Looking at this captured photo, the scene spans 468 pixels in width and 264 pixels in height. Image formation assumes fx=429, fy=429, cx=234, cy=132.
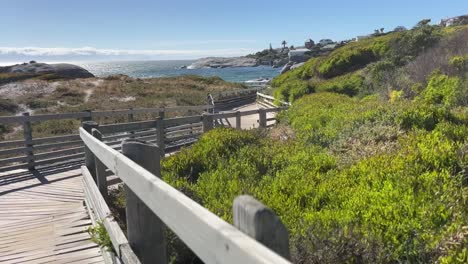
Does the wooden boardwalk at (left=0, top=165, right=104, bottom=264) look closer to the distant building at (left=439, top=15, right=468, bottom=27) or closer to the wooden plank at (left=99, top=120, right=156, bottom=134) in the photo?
the wooden plank at (left=99, top=120, right=156, bottom=134)

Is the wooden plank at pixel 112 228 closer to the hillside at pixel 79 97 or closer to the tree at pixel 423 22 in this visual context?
the hillside at pixel 79 97

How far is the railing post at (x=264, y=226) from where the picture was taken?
4.30 ft

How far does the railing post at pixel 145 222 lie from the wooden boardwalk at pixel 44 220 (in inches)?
68.0

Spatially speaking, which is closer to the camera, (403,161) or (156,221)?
(156,221)

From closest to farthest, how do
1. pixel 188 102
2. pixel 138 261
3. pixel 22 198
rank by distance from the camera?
1. pixel 138 261
2. pixel 22 198
3. pixel 188 102

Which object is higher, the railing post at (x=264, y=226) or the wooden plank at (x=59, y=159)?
the railing post at (x=264, y=226)

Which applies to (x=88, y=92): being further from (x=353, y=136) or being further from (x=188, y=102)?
(x=353, y=136)

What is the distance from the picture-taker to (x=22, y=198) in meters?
7.20

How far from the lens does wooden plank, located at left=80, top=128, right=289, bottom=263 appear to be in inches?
49.5

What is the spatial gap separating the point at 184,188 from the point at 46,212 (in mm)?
2839

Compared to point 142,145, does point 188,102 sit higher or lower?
lower

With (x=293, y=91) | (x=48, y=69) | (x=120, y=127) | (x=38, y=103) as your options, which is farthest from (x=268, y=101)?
(x=48, y=69)

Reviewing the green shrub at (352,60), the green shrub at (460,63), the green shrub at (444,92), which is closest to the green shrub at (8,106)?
the green shrub at (352,60)

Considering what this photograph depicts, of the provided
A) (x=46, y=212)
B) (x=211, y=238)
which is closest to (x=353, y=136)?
(x=46, y=212)
